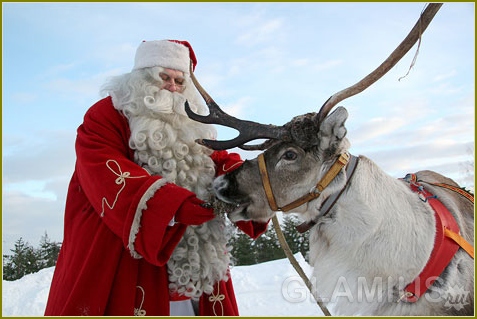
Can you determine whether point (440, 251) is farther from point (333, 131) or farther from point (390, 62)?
point (390, 62)

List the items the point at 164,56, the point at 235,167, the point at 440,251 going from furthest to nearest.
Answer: the point at 164,56 < the point at 235,167 < the point at 440,251

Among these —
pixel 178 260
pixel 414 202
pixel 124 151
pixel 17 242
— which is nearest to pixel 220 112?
A: pixel 124 151

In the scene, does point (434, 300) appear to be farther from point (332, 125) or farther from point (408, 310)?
point (332, 125)

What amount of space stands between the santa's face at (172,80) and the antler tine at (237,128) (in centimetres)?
50

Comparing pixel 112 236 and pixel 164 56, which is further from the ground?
pixel 164 56

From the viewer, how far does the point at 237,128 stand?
3.54 metres

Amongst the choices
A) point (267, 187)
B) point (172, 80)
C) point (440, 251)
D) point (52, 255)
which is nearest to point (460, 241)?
point (440, 251)

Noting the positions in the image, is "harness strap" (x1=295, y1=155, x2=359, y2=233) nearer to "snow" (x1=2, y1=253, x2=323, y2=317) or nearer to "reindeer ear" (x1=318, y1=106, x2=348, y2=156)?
"reindeer ear" (x1=318, y1=106, x2=348, y2=156)

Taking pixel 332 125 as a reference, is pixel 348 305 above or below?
below

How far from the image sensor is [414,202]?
322 centimetres

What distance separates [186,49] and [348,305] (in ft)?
8.59

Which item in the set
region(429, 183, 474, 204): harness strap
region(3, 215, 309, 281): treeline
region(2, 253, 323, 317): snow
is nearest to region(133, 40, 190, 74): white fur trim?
region(429, 183, 474, 204): harness strap

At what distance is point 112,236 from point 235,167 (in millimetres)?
1136

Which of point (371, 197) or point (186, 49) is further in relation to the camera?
point (186, 49)
